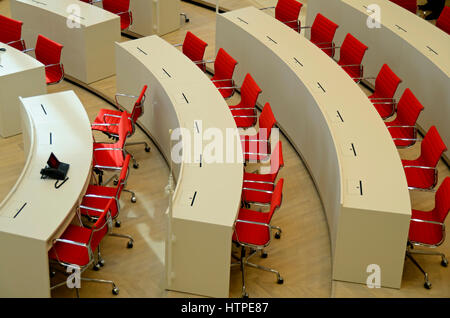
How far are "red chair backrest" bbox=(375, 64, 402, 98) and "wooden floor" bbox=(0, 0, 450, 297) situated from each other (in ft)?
2.36

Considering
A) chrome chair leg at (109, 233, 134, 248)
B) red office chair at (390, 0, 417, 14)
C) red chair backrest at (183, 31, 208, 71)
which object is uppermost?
red office chair at (390, 0, 417, 14)

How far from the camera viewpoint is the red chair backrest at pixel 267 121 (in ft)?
23.0

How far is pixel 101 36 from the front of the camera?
923 centimetres

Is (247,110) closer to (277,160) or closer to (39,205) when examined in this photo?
(277,160)

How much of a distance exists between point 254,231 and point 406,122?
2.36 metres

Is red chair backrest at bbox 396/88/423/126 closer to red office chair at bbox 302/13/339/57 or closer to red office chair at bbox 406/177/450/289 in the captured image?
red office chair at bbox 406/177/450/289

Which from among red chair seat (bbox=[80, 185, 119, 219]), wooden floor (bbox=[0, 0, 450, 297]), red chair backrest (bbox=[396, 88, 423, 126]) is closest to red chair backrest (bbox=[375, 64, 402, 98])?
red chair backrest (bbox=[396, 88, 423, 126])

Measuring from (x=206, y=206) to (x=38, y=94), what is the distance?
A: 11.3ft

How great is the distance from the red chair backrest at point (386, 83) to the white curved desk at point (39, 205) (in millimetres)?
3220

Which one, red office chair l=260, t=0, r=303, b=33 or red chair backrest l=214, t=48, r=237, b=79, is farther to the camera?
red office chair l=260, t=0, r=303, b=33

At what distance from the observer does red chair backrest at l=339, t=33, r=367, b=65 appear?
27.8ft

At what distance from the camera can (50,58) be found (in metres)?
8.82

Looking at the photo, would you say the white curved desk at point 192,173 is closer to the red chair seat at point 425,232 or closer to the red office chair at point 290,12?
the red chair seat at point 425,232
